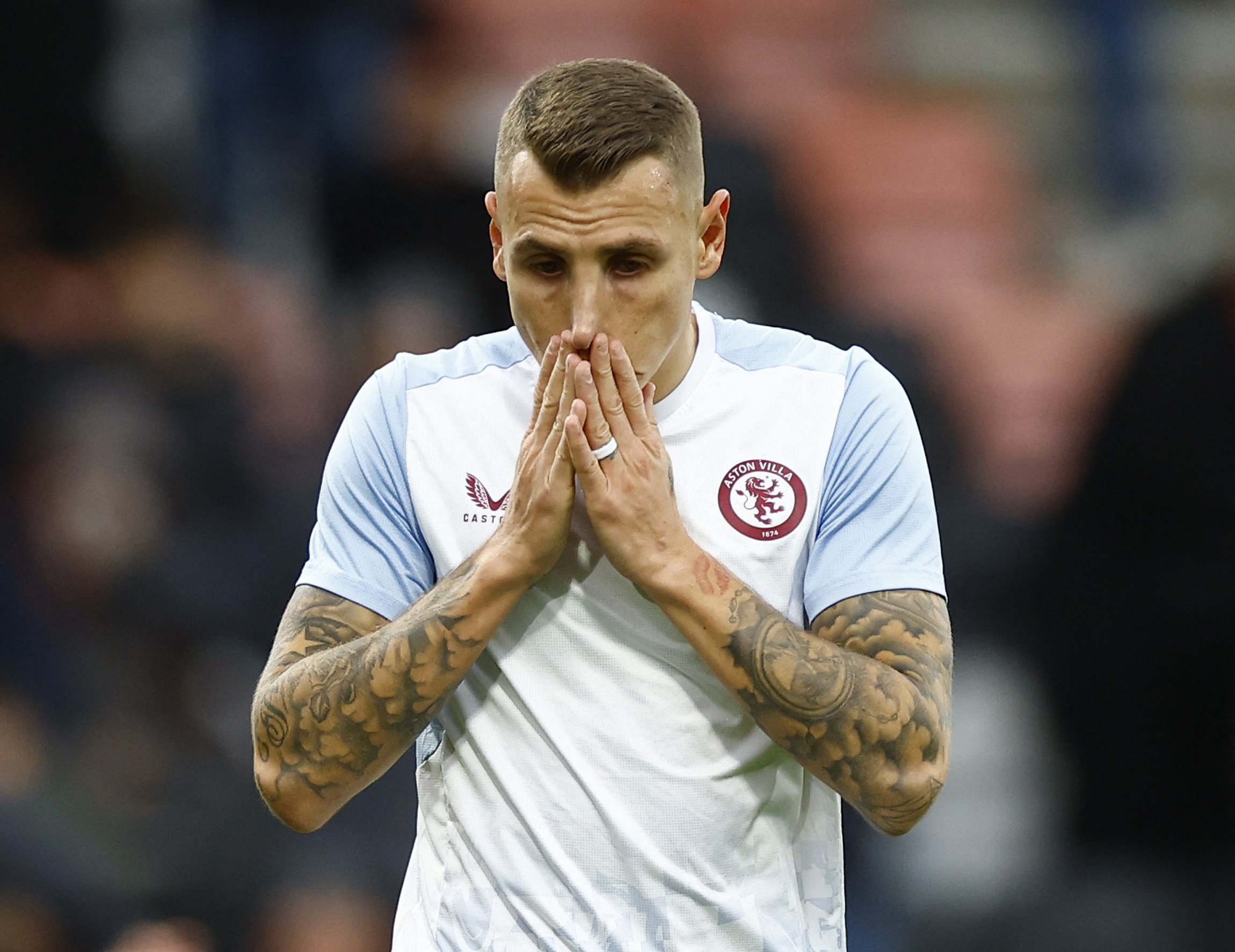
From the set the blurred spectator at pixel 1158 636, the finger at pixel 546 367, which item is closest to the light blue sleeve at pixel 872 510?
the finger at pixel 546 367

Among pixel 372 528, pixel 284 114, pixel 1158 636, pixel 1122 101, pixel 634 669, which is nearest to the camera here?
pixel 634 669

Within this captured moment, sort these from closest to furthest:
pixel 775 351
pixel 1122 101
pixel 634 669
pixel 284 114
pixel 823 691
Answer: pixel 823 691
pixel 634 669
pixel 775 351
pixel 284 114
pixel 1122 101

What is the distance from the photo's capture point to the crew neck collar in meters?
2.41

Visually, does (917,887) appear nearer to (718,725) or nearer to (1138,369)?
(1138,369)

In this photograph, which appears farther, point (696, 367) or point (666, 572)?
point (696, 367)

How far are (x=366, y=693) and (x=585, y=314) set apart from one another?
0.63 meters

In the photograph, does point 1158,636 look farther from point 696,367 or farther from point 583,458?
point 583,458

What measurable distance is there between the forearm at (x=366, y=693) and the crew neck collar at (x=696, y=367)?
1.21 ft

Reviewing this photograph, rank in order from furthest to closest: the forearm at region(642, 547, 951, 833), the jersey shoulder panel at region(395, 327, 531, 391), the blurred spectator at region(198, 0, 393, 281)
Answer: the blurred spectator at region(198, 0, 393, 281) < the jersey shoulder panel at region(395, 327, 531, 391) < the forearm at region(642, 547, 951, 833)

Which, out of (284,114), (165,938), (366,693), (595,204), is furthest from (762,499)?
(284,114)

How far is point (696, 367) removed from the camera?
2449 mm

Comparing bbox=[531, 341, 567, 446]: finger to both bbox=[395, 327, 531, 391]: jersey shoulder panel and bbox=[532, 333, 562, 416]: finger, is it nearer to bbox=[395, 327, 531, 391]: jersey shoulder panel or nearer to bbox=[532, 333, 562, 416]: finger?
bbox=[532, 333, 562, 416]: finger

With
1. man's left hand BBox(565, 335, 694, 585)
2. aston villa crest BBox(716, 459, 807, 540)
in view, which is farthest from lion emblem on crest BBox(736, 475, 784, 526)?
man's left hand BBox(565, 335, 694, 585)

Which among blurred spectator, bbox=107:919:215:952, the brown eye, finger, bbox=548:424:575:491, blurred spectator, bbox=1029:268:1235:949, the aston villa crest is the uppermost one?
the brown eye
